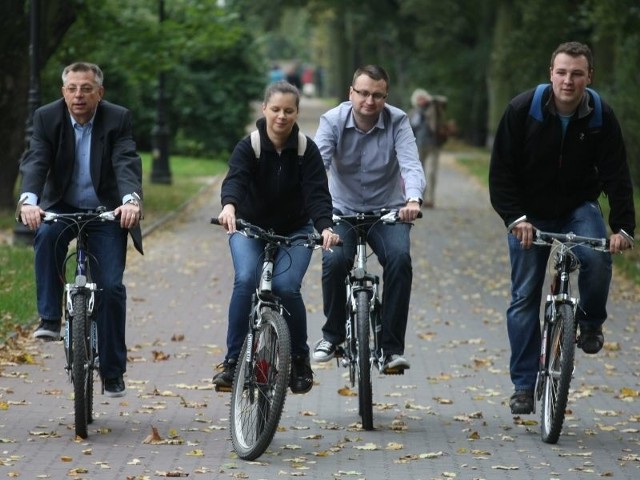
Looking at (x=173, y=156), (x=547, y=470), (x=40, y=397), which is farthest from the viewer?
(x=173, y=156)

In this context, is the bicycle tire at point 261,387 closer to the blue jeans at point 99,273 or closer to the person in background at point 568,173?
the blue jeans at point 99,273

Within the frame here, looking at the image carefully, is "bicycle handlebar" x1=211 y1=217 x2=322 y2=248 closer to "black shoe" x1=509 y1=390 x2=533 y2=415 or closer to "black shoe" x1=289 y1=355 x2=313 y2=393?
"black shoe" x1=289 y1=355 x2=313 y2=393

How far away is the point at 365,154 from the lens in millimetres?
8633

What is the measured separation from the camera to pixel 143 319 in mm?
13305

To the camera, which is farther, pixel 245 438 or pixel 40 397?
pixel 40 397

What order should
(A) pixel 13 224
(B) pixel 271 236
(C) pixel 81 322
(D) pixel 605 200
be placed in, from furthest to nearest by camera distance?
(D) pixel 605 200
(A) pixel 13 224
(C) pixel 81 322
(B) pixel 271 236

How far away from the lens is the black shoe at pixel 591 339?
8250 millimetres

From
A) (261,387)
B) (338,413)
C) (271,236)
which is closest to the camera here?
(261,387)

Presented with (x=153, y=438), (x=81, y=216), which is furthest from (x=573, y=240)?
(x=81, y=216)

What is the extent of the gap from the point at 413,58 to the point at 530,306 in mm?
43523

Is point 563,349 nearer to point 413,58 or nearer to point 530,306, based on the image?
point 530,306

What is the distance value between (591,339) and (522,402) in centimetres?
50

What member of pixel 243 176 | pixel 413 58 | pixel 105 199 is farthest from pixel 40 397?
pixel 413 58

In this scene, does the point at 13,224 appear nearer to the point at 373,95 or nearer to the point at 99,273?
the point at 99,273
